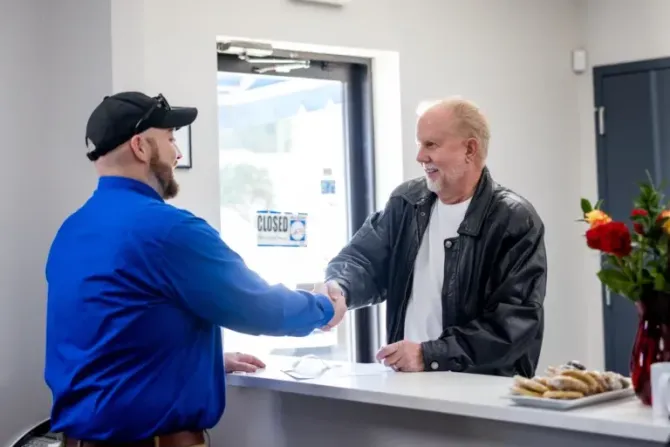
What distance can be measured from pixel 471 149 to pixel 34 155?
152cm

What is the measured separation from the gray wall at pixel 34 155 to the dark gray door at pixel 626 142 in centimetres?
266

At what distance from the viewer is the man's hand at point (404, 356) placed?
2.55 metres

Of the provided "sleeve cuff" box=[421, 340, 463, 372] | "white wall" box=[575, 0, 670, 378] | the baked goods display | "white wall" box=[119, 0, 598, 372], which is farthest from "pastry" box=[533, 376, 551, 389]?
"white wall" box=[575, 0, 670, 378]

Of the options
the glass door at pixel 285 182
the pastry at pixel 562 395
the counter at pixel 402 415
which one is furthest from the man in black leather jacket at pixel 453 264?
the glass door at pixel 285 182

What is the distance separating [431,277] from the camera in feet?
9.41

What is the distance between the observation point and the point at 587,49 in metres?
4.97

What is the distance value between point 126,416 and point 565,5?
3.58 meters

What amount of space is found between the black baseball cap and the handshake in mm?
649

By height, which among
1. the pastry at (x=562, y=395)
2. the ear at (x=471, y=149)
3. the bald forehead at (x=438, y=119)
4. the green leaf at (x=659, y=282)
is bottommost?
the pastry at (x=562, y=395)

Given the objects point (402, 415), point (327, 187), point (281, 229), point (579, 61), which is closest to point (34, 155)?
point (281, 229)

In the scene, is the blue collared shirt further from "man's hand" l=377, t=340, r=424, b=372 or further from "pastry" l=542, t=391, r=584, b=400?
"pastry" l=542, t=391, r=584, b=400

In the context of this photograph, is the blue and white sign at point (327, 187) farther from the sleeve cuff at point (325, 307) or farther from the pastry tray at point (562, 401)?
the pastry tray at point (562, 401)

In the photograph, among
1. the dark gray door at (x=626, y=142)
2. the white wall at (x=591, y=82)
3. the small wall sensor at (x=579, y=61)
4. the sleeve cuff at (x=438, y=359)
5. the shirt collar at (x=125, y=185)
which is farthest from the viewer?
the small wall sensor at (x=579, y=61)

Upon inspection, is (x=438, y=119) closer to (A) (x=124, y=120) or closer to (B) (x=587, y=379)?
(A) (x=124, y=120)
